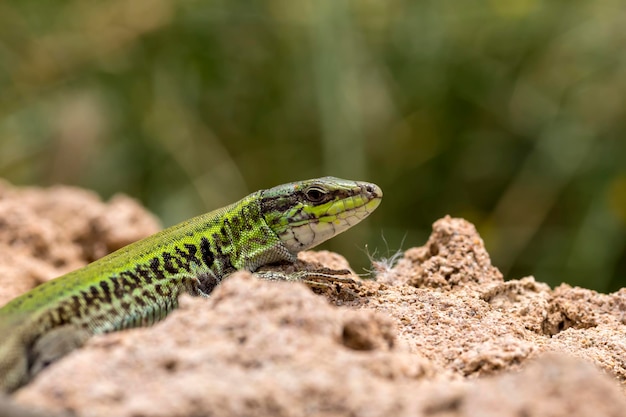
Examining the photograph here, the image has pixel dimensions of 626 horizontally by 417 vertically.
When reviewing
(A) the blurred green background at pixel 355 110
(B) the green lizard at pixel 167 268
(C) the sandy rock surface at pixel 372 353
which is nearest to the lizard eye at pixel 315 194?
(B) the green lizard at pixel 167 268

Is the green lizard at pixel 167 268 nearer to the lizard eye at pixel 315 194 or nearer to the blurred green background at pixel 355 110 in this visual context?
the lizard eye at pixel 315 194

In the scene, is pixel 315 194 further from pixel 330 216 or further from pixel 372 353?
pixel 372 353

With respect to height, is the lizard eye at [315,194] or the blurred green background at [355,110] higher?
the blurred green background at [355,110]

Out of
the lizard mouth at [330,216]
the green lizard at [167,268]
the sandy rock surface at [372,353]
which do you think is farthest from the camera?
the lizard mouth at [330,216]

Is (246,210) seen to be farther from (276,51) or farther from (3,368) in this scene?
(276,51)

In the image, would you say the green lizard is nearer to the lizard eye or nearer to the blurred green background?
the lizard eye

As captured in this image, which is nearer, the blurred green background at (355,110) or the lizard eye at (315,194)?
the lizard eye at (315,194)

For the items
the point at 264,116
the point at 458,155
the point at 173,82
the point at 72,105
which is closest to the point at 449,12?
the point at 458,155

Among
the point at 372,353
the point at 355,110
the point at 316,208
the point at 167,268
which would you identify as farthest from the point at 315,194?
the point at 355,110
